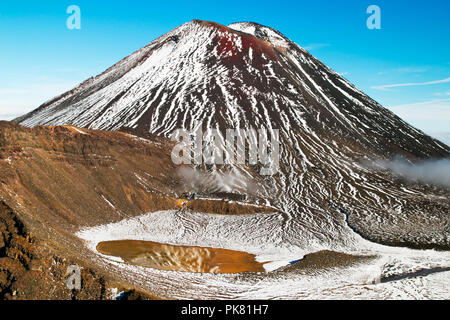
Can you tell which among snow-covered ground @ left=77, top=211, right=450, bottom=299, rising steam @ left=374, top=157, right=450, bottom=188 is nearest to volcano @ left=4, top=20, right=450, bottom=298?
snow-covered ground @ left=77, top=211, right=450, bottom=299

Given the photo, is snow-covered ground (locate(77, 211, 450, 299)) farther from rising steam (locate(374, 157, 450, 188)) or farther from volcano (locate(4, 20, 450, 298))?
rising steam (locate(374, 157, 450, 188))

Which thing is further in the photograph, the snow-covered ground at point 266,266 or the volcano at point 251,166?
the volcano at point 251,166

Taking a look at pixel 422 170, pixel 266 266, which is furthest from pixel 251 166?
pixel 422 170

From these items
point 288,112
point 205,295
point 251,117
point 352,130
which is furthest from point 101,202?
point 352,130

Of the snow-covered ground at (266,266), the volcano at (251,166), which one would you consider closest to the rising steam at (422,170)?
the volcano at (251,166)

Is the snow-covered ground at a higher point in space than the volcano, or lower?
lower

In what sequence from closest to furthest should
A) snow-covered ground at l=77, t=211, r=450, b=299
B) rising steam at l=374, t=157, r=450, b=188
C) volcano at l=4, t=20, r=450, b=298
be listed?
snow-covered ground at l=77, t=211, r=450, b=299 → volcano at l=4, t=20, r=450, b=298 → rising steam at l=374, t=157, r=450, b=188

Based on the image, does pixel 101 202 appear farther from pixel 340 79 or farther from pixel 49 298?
pixel 340 79

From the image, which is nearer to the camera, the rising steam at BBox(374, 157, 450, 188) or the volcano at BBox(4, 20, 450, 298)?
the volcano at BBox(4, 20, 450, 298)

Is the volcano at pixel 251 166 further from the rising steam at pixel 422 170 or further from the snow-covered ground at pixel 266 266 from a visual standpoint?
the rising steam at pixel 422 170
